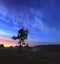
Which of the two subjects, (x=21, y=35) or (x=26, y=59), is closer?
(x=26, y=59)

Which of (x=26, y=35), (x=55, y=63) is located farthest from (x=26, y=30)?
(x=55, y=63)

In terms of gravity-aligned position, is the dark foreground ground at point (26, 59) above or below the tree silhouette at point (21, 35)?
Result: below

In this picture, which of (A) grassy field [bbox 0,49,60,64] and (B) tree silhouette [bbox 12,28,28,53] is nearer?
(A) grassy field [bbox 0,49,60,64]

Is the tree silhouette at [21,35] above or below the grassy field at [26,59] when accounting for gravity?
above

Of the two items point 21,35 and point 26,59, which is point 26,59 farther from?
point 21,35

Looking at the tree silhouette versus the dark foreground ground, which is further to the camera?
the tree silhouette

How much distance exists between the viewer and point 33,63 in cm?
5438

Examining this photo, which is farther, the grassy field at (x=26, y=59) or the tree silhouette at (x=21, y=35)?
the tree silhouette at (x=21, y=35)

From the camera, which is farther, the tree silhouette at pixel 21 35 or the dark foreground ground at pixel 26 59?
the tree silhouette at pixel 21 35

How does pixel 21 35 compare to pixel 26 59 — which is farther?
pixel 21 35

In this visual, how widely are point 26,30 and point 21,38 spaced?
206 inches

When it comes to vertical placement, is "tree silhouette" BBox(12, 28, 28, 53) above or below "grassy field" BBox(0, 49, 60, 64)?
above

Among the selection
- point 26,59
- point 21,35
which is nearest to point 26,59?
point 26,59

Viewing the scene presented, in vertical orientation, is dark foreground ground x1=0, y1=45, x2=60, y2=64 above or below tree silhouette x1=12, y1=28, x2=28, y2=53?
below
